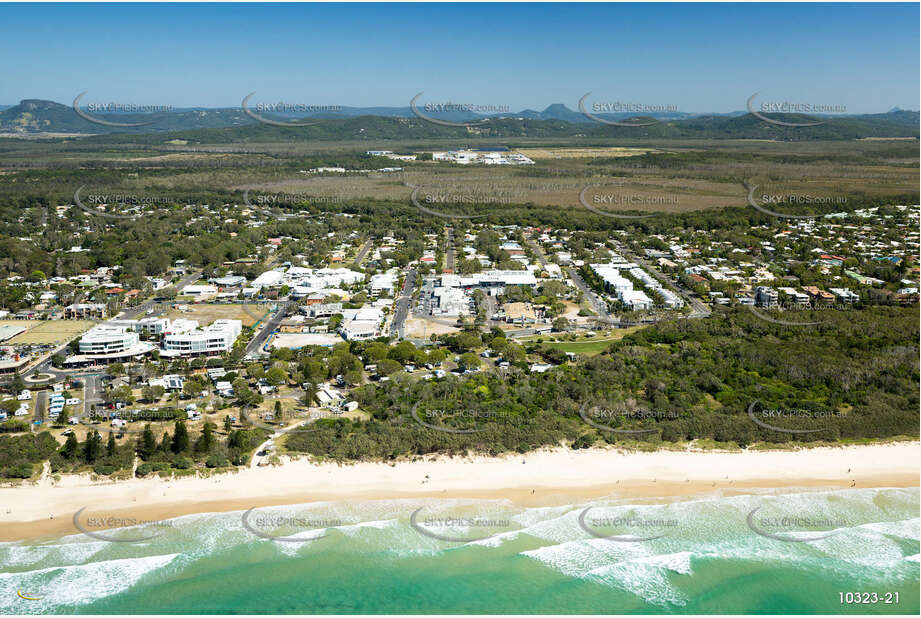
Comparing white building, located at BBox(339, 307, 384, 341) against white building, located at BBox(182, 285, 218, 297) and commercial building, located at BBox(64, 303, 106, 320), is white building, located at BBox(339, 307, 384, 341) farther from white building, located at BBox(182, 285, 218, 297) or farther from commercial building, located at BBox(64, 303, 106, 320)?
commercial building, located at BBox(64, 303, 106, 320)

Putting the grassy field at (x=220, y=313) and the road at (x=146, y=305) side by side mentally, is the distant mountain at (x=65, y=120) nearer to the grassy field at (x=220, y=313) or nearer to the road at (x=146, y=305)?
the road at (x=146, y=305)

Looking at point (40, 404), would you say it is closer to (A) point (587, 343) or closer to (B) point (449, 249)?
(A) point (587, 343)

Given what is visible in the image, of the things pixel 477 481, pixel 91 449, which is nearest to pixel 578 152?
pixel 477 481

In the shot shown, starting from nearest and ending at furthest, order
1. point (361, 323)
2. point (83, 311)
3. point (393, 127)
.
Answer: point (361, 323), point (83, 311), point (393, 127)

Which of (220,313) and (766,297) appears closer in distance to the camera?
(220,313)

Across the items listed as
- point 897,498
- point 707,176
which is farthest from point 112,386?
point 707,176

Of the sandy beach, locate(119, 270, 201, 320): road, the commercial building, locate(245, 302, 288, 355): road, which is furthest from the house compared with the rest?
the commercial building

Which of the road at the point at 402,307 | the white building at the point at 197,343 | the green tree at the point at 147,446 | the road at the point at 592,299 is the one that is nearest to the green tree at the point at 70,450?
the green tree at the point at 147,446
